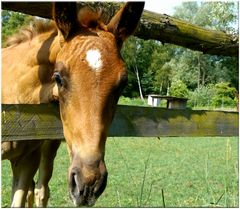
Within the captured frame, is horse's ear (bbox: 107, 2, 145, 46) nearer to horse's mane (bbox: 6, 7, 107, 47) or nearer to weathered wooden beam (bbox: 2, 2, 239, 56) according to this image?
horse's mane (bbox: 6, 7, 107, 47)

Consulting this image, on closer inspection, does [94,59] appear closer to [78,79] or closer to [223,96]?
[78,79]

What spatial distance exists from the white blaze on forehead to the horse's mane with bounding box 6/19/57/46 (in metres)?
1.05

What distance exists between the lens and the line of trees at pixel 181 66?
634 centimetres

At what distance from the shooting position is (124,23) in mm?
2889

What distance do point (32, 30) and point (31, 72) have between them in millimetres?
536

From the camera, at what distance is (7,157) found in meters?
3.46

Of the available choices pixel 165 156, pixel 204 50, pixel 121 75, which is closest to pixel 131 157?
pixel 165 156

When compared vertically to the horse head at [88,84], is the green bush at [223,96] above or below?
below

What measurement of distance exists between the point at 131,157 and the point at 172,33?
29.4 feet

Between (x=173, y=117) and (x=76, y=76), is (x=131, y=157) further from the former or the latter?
(x=76, y=76)

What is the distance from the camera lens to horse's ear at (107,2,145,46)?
2.83m

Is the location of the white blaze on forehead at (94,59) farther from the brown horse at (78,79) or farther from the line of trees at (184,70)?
the line of trees at (184,70)

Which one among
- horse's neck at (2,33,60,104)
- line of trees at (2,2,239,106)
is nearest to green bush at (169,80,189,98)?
line of trees at (2,2,239,106)

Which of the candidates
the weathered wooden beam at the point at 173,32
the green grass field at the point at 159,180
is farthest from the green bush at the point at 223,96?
the weathered wooden beam at the point at 173,32
